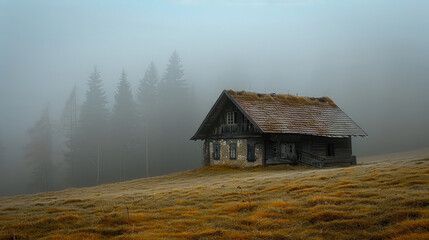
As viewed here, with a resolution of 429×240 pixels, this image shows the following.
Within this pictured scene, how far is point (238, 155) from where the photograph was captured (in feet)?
123

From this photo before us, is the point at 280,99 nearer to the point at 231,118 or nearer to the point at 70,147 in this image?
the point at 231,118

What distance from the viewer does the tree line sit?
63844mm

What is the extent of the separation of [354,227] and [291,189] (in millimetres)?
6203

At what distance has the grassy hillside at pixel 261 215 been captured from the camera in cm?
1096

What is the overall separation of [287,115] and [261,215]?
26408 mm

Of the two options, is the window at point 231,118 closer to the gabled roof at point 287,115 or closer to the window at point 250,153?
the gabled roof at point 287,115

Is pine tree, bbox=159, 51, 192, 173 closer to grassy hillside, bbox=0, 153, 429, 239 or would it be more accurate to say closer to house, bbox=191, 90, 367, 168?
house, bbox=191, 90, 367, 168

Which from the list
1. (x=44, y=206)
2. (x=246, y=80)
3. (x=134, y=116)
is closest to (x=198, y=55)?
(x=246, y=80)

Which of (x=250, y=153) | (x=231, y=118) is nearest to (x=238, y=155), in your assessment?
(x=250, y=153)

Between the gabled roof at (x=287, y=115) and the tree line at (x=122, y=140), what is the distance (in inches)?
1015

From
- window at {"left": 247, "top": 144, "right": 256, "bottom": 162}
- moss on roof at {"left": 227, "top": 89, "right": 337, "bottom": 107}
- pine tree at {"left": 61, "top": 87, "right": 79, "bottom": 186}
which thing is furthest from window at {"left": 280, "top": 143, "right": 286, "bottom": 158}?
pine tree at {"left": 61, "top": 87, "right": 79, "bottom": 186}

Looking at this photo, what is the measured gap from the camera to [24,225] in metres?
13.3

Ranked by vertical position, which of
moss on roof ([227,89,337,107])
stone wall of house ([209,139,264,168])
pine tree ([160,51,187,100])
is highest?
pine tree ([160,51,187,100])

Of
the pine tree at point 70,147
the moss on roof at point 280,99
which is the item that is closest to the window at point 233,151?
the moss on roof at point 280,99
